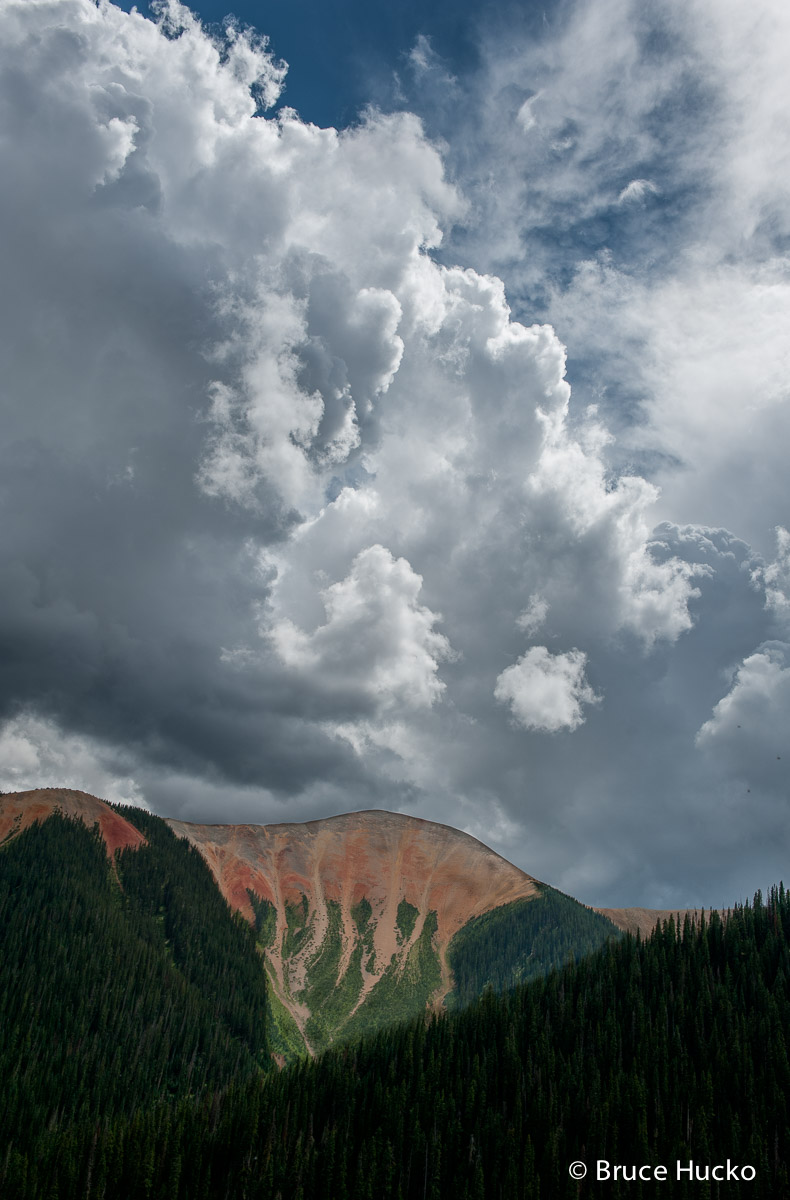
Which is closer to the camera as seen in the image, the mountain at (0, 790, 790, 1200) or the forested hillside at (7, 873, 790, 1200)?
the forested hillside at (7, 873, 790, 1200)

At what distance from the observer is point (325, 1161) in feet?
428

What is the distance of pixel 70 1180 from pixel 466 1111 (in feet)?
233

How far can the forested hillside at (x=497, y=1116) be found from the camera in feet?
410

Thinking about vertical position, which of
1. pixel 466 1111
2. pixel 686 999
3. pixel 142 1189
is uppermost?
pixel 686 999

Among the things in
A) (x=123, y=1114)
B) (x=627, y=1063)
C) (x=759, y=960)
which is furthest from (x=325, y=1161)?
(x=759, y=960)

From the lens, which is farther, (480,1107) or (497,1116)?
(480,1107)

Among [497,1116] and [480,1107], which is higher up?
[480,1107]

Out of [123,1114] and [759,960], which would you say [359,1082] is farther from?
[759,960]

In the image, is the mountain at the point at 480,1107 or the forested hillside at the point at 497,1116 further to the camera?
the mountain at the point at 480,1107

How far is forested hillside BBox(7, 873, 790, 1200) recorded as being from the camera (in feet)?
410

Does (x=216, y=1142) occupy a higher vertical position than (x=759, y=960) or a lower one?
lower

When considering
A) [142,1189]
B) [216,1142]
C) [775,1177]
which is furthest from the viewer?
[216,1142]

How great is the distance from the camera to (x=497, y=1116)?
13938 cm

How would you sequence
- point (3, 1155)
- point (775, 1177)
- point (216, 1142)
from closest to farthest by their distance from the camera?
point (775, 1177) → point (216, 1142) → point (3, 1155)
